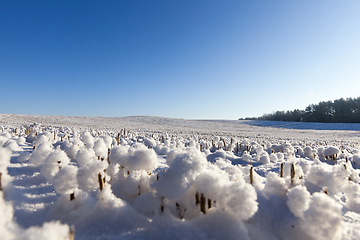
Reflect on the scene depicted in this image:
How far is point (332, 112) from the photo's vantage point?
1460 inches

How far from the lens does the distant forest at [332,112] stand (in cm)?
3459

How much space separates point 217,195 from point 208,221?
0.17m

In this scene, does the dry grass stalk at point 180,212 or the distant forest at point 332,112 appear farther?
the distant forest at point 332,112

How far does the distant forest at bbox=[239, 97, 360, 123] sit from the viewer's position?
113 feet

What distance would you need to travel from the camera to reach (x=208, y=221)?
116cm

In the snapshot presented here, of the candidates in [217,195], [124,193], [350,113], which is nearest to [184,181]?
[217,195]

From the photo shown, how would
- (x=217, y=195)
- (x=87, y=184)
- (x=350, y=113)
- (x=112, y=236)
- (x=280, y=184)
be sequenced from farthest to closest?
(x=350, y=113) < (x=280, y=184) < (x=87, y=184) < (x=217, y=195) < (x=112, y=236)

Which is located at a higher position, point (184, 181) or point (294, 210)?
point (184, 181)

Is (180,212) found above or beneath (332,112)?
beneath

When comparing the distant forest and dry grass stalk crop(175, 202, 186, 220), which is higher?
the distant forest

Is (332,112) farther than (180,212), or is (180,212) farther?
(332,112)

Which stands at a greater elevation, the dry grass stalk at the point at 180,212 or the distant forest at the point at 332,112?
the distant forest at the point at 332,112

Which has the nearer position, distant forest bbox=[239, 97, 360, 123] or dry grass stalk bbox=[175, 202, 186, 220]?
dry grass stalk bbox=[175, 202, 186, 220]

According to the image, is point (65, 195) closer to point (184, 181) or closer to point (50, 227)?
point (50, 227)
